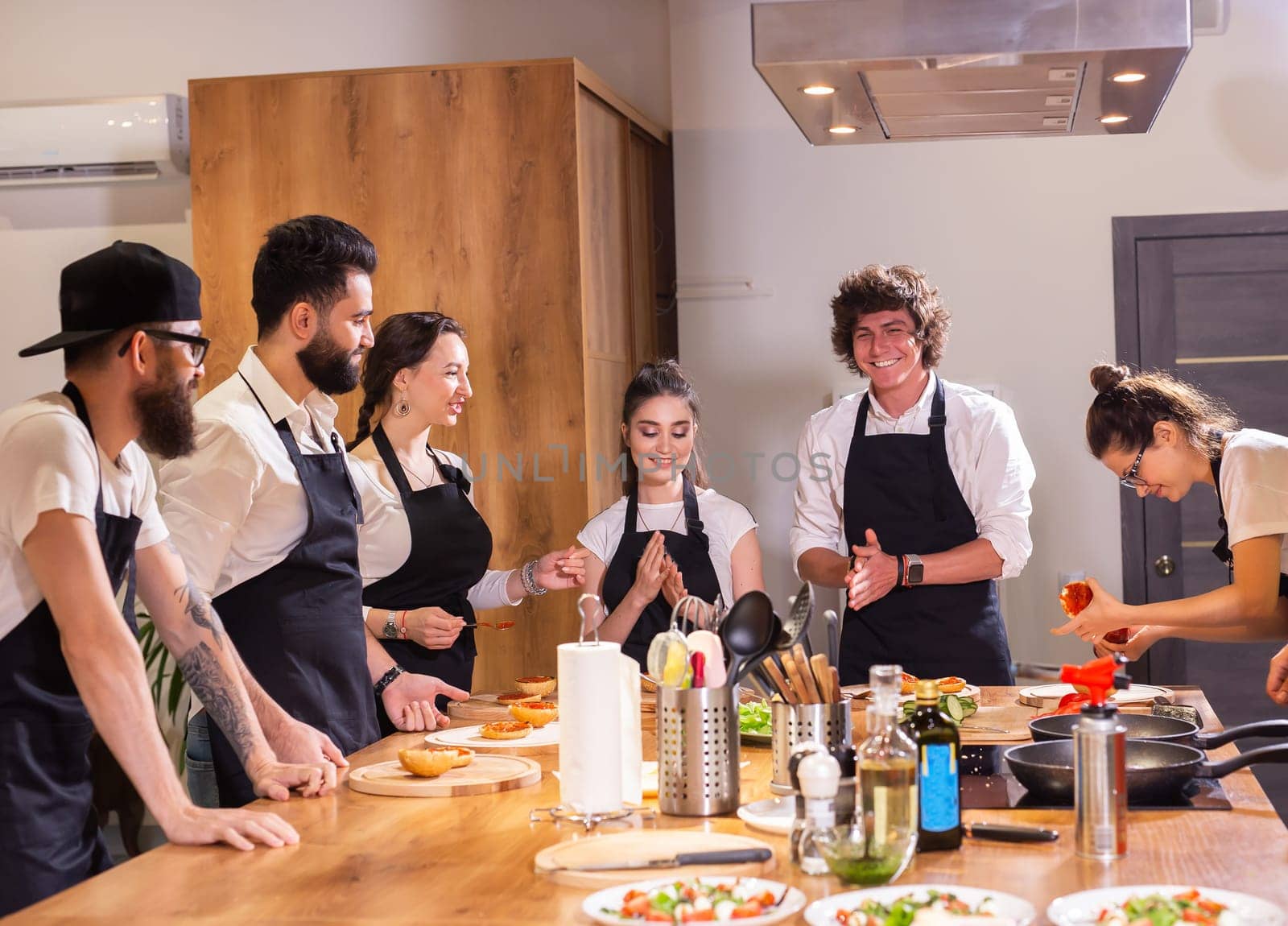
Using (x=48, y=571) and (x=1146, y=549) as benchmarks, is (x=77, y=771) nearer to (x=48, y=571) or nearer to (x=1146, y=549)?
(x=48, y=571)

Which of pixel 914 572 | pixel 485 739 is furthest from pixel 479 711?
pixel 914 572

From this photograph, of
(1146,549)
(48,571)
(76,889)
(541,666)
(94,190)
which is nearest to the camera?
(76,889)

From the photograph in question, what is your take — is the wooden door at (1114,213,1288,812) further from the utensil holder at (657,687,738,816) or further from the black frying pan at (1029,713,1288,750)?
the utensil holder at (657,687,738,816)

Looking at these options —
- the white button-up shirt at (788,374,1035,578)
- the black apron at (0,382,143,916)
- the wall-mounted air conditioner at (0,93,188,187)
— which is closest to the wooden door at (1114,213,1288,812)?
the white button-up shirt at (788,374,1035,578)

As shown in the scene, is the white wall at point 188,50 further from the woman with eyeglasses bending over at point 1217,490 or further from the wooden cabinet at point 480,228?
the woman with eyeglasses bending over at point 1217,490

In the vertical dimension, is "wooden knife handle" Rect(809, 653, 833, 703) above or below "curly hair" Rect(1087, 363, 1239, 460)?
below

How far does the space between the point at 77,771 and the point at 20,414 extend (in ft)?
1.74

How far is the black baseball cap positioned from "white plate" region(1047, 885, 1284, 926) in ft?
4.79

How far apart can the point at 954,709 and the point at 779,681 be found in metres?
0.62

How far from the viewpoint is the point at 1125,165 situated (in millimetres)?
4414

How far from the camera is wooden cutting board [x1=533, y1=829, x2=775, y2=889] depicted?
154 centimetres

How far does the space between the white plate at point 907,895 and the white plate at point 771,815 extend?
25 centimetres

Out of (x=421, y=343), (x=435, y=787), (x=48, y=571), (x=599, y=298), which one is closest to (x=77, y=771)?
(x=48, y=571)

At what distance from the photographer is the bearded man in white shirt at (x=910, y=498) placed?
137 inches
